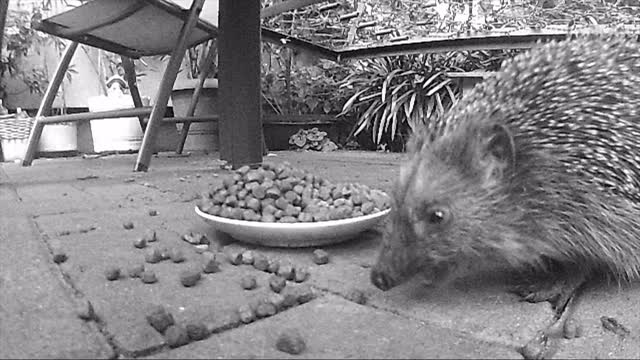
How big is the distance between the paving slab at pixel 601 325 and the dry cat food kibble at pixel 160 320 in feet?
2.43

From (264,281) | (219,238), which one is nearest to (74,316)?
(264,281)

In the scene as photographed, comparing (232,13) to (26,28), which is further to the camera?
(26,28)

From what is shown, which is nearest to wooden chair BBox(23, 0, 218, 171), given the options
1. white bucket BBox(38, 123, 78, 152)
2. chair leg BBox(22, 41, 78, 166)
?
chair leg BBox(22, 41, 78, 166)

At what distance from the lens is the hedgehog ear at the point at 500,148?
146 centimetres

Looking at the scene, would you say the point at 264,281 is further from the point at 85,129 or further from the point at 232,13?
the point at 85,129

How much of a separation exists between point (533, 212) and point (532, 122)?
22 cm

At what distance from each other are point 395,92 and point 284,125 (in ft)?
3.69

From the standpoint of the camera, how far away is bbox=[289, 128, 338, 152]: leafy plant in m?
6.05

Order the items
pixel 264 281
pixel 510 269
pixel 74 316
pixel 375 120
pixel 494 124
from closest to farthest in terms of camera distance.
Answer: pixel 74 316 < pixel 494 124 < pixel 264 281 < pixel 510 269 < pixel 375 120

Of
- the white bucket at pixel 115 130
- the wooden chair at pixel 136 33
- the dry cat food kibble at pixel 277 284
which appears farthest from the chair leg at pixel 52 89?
the dry cat food kibble at pixel 277 284

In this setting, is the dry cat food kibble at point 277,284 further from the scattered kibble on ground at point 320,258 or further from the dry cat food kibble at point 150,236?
the dry cat food kibble at point 150,236

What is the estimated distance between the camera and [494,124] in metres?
1.48

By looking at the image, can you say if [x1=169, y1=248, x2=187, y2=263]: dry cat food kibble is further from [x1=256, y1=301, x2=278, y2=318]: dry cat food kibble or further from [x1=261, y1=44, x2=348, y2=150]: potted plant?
[x1=261, y1=44, x2=348, y2=150]: potted plant

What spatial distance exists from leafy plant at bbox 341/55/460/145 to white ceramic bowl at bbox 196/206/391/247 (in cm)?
385
